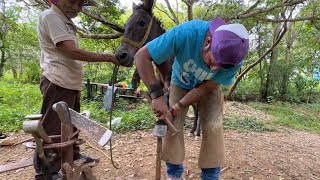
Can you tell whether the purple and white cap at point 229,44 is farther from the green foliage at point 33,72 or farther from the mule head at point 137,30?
the green foliage at point 33,72

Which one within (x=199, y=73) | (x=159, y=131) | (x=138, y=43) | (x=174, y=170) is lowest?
(x=174, y=170)

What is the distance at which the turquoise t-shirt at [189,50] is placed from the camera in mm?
1933

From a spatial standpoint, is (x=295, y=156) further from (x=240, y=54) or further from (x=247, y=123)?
(x=240, y=54)

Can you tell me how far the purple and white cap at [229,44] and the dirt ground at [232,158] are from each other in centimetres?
183

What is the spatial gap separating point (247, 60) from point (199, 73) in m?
9.11

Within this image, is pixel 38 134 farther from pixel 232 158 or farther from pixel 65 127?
pixel 232 158

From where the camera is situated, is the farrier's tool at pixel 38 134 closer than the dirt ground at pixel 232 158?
Yes

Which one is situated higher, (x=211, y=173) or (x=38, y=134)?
(x=38, y=134)

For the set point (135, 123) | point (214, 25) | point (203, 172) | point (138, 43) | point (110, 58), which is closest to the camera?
point (214, 25)

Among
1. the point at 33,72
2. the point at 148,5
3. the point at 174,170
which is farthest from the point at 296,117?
the point at 33,72

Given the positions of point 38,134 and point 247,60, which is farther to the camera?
point 247,60

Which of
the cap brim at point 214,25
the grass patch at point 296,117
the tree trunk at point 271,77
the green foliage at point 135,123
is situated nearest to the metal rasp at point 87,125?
the cap brim at point 214,25

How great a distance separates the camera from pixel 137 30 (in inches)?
124

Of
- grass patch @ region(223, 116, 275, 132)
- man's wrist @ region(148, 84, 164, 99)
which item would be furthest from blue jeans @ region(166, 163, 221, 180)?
grass patch @ region(223, 116, 275, 132)
